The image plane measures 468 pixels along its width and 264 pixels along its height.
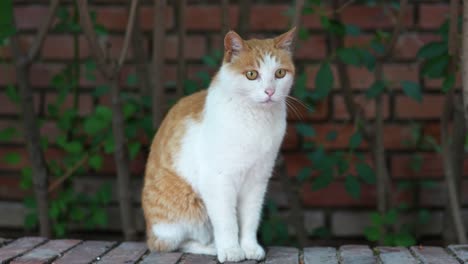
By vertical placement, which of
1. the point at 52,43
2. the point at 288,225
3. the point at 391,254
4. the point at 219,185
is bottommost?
the point at 288,225

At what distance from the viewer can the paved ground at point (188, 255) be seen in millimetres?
2066

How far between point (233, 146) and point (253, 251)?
0.34 metres

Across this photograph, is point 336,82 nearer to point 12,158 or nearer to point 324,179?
point 324,179

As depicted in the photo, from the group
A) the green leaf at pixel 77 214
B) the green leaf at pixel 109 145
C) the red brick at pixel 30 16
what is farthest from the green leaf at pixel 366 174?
the red brick at pixel 30 16

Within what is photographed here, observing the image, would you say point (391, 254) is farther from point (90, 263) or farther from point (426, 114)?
point (426, 114)

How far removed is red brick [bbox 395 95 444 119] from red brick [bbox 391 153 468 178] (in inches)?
6.9

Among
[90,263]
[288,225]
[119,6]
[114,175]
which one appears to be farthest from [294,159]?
[90,263]

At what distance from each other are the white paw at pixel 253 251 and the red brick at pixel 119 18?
133 centimetres

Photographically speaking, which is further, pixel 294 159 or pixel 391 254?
pixel 294 159

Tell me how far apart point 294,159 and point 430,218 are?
0.65 meters

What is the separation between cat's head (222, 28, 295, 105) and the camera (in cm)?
202

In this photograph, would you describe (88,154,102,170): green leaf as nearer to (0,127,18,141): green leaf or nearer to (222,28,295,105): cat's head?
(0,127,18,141): green leaf

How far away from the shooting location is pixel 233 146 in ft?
6.68

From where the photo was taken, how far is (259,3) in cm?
314
